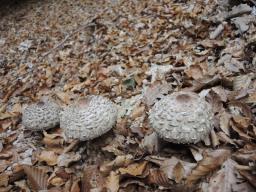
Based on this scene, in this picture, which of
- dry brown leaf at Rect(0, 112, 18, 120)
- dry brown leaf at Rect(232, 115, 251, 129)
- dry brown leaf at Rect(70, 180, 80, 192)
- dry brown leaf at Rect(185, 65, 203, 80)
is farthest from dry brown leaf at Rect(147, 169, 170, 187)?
dry brown leaf at Rect(0, 112, 18, 120)

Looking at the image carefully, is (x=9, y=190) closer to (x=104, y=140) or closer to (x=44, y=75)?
(x=104, y=140)

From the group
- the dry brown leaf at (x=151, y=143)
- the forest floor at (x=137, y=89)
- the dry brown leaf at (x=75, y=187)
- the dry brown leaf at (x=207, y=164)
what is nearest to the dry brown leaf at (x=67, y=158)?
the forest floor at (x=137, y=89)

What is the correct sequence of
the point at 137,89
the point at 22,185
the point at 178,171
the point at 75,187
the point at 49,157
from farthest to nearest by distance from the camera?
the point at 137,89, the point at 49,157, the point at 22,185, the point at 75,187, the point at 178,171

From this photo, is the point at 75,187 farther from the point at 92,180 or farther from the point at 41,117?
the point at 41,117

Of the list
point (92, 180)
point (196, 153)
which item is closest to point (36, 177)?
point (92, 180)

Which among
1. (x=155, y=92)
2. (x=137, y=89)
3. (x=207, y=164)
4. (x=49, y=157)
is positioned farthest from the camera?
(x=137, y=89)

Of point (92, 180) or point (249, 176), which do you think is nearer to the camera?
point (249, 176)

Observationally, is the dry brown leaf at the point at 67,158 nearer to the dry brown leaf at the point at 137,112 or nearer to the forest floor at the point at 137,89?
the forest floor at the point at 137,89
